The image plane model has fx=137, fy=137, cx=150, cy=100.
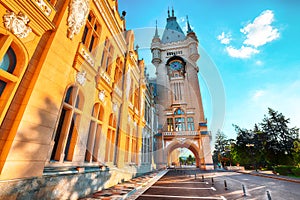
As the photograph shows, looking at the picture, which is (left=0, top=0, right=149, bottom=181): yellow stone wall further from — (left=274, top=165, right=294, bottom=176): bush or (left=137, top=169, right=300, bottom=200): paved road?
(left=274, top=165, right=294, bottom=176): bush

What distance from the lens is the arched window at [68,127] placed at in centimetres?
502

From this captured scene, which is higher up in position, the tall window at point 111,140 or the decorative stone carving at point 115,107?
the decorative stone carving at point 115,107

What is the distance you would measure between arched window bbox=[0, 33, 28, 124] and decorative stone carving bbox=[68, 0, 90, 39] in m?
1.93

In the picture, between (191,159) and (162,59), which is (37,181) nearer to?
(162,59)

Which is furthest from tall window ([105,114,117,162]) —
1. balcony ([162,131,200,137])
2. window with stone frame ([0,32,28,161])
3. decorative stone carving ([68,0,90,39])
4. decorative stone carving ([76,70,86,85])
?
balcony ([162,131,200,137])

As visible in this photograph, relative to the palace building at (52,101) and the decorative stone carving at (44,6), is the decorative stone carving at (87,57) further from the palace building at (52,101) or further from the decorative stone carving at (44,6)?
the decorative stone carving at (44,6)

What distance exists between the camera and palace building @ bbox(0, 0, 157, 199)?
11.3 feet

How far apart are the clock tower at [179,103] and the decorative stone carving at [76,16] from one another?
22.7 m

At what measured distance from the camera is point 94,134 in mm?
6738

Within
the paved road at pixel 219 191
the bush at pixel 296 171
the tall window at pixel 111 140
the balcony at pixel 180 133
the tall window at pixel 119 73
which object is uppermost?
the tall window at pixel 119 73

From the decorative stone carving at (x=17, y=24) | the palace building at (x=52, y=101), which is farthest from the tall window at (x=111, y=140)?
the decorative stone carving at (x=17, y=24)

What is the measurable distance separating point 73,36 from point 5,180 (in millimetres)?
4975

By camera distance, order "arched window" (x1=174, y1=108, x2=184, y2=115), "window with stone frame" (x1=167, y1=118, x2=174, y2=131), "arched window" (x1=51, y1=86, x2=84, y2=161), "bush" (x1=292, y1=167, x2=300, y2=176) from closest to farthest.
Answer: "arched window" (x1=51, y1=86, x2=84, y2=161) → "bush" (x1=292, y1=167, x2=300, y2=176) → "window with stone frame" (x1=167, y1=118, x2=174, y2=131) → "arched window" (x1=174, y1=108, x2=184, y2=115)

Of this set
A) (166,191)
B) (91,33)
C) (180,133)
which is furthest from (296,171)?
(91,33)
